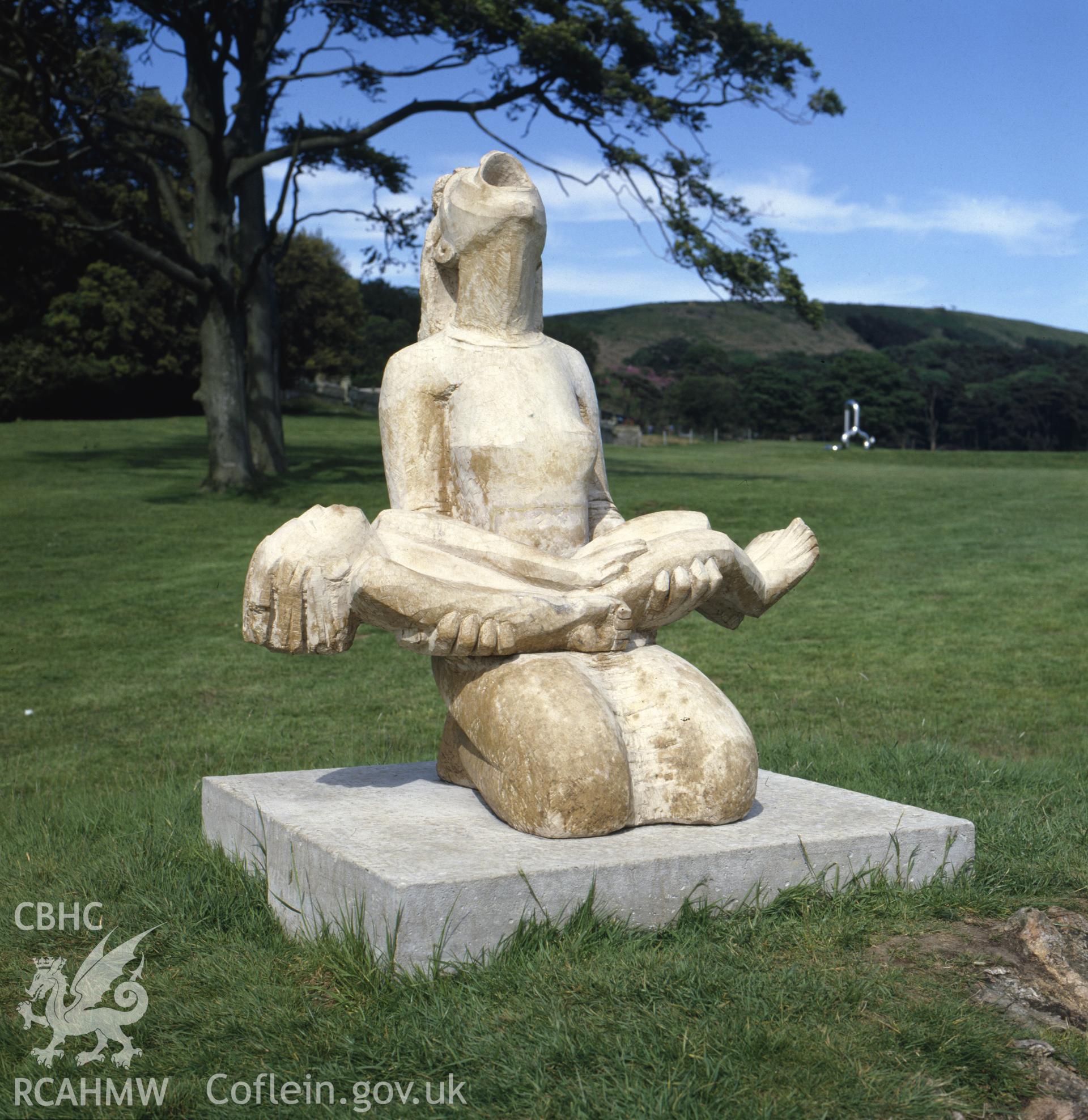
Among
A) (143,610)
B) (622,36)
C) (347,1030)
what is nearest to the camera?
(347,1030)

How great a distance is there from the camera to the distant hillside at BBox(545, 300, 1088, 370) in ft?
301

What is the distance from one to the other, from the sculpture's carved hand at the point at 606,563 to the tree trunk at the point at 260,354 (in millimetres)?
14881

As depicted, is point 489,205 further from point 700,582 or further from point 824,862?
point 824,862

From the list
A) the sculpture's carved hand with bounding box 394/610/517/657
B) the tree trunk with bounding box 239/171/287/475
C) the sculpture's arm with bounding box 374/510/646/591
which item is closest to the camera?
the sculpture's carved hand with bounding box 394/610/517/657

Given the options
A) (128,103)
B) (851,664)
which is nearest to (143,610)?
(851,664)

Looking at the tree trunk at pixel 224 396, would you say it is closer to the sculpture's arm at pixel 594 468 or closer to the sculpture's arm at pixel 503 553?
the sculpture's arm at pixel 594 468

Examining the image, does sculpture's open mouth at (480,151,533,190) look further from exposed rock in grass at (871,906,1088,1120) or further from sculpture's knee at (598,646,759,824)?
exposed rock in grass at (871,906,1088,1120)

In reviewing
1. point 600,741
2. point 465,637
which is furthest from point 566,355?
point 600,741

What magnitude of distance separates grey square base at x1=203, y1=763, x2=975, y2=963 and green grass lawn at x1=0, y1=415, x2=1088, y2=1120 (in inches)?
3.9

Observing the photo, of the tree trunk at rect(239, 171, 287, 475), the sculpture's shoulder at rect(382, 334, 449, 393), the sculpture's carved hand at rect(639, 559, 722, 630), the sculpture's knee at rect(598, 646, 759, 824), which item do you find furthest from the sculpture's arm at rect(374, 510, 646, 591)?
the tree trunk at rect(239, 171, 287, 475)

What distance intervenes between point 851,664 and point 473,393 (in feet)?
21.1

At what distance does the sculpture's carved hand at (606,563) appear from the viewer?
4359mm

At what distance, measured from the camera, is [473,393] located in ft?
15.0

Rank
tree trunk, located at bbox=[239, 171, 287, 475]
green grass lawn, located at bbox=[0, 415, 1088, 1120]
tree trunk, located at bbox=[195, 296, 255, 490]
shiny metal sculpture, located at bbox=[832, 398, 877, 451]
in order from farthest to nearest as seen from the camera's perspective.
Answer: shiny metal sculpture, located at bbox=[832, 398, 877, 451]
tree trunk, located at bbox=[239, 171, 287, 475]
tree trunk, located at bbox=[195, 296, 255, 490]
green grass lawn, located at bbox=[0, 415, 1088, 1120]
